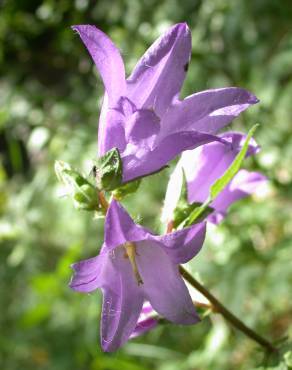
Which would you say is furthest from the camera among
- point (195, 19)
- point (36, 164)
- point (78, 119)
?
point (36, 164)

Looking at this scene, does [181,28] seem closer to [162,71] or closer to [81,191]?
[162,71]

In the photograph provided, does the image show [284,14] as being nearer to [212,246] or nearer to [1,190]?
[212,246]

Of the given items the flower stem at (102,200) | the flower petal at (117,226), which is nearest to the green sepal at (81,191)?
the flower stem at (102,200)

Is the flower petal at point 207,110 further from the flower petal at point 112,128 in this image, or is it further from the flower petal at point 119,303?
the flower petal at point 119,303

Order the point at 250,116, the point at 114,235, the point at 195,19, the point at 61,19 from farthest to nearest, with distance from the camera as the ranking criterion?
the point at 61,19, the point at 195,19, the point at 250,116, the point at 114,235

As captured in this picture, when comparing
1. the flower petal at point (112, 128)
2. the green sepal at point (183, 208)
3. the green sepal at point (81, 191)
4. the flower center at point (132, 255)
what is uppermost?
the flower petal at point (112, 128)

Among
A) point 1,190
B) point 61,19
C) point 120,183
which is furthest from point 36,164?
point 120,183
